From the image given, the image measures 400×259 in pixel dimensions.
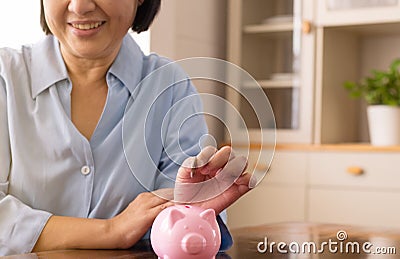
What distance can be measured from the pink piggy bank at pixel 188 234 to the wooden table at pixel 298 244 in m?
0.16

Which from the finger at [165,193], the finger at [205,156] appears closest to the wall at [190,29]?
the finger at [165,193]

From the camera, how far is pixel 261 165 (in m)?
1.00

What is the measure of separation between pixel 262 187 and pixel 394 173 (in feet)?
2.19

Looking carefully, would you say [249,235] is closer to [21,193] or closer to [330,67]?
[21,193]

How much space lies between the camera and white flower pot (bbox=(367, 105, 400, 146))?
340 centimetres

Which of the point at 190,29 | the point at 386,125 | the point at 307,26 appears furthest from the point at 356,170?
the point at 190,29

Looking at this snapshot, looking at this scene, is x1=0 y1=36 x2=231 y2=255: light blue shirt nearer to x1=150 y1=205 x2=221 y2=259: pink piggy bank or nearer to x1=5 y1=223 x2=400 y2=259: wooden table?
x1=5 y1=223 x2=400 y2=259: wooden table

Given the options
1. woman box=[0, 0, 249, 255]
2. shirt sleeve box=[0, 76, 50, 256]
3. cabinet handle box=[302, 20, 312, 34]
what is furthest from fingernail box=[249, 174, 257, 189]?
cabinet handle box=[302, 20, 312, 34]

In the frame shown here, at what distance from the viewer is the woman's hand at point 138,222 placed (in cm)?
123

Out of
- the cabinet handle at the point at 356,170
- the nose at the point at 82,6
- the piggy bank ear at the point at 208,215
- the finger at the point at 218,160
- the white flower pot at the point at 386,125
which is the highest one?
the nose at the point at 82,6

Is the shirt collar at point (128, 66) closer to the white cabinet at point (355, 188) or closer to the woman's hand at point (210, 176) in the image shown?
the woman's hand at point (210, 176)

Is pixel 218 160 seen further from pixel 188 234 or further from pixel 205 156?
pixel 188 234

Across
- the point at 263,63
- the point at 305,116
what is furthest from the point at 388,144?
the point at 263,63

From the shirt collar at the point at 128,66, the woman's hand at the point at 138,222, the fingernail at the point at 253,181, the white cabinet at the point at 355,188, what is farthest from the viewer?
the white cabinet at the point at 355,188
